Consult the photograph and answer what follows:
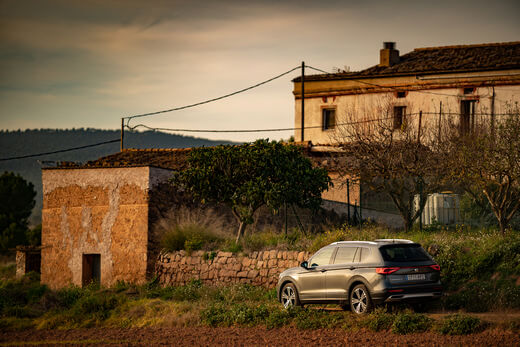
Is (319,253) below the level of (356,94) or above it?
below

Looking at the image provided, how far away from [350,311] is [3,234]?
142ft

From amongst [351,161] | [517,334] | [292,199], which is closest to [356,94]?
[351,161]

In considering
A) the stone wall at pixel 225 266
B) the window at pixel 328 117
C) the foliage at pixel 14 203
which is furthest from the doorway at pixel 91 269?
the foliage at pixel 14 203

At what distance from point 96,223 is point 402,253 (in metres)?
13.8

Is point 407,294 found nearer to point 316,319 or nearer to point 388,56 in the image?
point 316,319

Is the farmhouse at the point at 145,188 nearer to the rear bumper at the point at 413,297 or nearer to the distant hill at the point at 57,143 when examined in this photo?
the rear bumper at the point at 413,297

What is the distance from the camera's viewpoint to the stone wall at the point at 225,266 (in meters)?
19.9

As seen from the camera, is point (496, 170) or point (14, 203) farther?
point (14, 203)

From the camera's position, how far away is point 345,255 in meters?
14.7

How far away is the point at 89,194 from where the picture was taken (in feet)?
80.7

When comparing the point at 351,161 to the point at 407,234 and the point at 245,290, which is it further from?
the point at 245,290

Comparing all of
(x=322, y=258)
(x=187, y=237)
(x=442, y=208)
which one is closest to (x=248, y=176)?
(x=187, y=237)

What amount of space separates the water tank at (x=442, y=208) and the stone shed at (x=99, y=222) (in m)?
9.60

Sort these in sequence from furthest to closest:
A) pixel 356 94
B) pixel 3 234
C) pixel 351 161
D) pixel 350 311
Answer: pixel 3 234 → pixel 356 94 → pixel 351 161 → pixel 350 311
